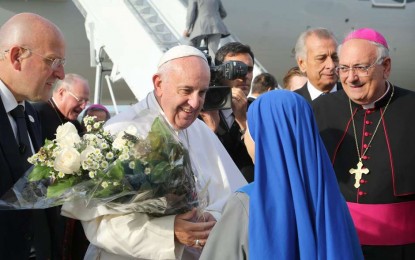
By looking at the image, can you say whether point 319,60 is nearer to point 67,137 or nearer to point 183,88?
point 183,88

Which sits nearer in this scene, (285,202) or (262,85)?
(285,202)

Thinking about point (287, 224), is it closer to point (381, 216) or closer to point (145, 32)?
point (381, 216)

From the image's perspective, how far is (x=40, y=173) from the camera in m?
2.70

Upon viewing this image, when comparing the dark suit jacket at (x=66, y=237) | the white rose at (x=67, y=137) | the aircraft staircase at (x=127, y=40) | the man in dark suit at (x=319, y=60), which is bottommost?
the dark suit jacket at (x=66, y=237)

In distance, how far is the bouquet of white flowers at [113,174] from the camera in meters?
2.62

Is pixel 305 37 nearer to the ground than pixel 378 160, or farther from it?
farther from it

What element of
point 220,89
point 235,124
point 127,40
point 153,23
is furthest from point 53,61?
point 153,23

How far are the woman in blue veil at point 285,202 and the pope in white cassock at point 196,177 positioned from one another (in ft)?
1.53

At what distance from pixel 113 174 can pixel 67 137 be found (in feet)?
0.96

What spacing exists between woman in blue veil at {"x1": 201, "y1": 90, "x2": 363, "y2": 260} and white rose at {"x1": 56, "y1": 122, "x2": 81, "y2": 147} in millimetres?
749

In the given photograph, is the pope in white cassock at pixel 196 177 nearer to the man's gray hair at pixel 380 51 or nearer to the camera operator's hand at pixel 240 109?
the camera operator's hand at pixel 240 109

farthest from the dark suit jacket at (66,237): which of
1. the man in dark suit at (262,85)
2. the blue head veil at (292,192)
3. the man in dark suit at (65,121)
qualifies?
the man in dark suit at (262,85)

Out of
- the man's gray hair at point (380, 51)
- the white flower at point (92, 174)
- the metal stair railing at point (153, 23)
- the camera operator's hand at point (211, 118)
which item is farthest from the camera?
the metal stair railing at point (153, 23)

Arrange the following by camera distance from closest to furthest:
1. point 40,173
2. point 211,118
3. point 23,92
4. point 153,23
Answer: point 40,173, point 23,92, point 211,118, point 153,23
